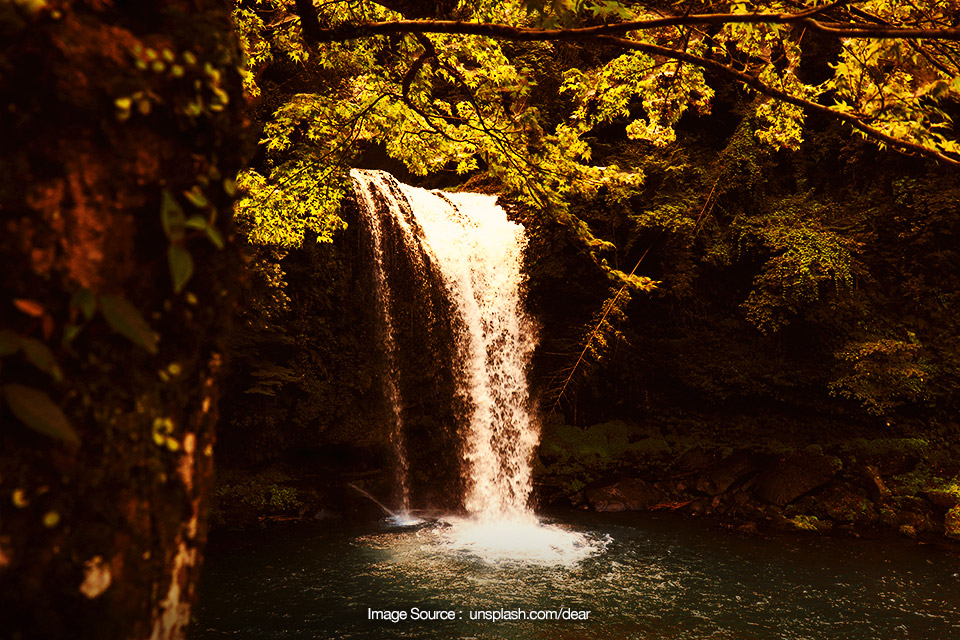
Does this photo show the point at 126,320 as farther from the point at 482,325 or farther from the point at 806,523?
the point at 806,523

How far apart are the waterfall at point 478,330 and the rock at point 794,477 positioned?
14.9ft

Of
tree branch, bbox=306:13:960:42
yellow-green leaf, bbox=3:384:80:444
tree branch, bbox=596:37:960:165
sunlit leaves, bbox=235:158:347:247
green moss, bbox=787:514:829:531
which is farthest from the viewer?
green moss, bbox=787:514:829:531

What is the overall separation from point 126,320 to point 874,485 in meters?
12.0

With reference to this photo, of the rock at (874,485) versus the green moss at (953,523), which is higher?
the rock at (874,485)

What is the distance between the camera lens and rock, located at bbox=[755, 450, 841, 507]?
384 inches

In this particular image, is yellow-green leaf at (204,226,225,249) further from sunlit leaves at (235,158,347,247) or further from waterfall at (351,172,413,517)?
waterfall at (351,172,413,517)

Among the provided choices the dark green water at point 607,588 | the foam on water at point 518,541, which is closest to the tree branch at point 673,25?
the dark green water at point 607,588

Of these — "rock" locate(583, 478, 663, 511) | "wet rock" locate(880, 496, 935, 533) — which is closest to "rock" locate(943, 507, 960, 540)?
"wet rock" locate(880, 496, 935, 533)

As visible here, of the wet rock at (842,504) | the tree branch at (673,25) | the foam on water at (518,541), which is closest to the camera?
the tree branch at (673,25)

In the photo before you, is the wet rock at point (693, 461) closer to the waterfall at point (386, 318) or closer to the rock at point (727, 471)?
the rock at point (727, 471)

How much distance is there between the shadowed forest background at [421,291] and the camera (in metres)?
0.91

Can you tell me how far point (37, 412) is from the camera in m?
0.82

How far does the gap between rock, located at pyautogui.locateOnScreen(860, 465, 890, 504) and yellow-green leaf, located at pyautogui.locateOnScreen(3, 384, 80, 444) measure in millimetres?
11928

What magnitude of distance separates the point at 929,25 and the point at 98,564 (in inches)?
172
